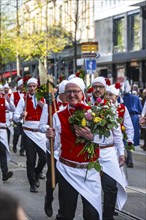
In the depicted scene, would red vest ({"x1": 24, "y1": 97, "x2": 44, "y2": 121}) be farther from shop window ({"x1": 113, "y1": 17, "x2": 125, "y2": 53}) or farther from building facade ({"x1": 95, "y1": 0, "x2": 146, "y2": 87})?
shop window ({"x1": 113, "y1": 17, "x2": 125, "y2": 53})

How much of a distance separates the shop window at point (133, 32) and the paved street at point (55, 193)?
22.1 metres

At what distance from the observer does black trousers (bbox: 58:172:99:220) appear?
5.58 m

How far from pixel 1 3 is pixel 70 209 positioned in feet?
132

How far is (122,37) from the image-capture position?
127 feet

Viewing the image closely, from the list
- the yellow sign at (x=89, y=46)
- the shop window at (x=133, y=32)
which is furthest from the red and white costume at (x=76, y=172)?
the shop window at (x=133, y=32)

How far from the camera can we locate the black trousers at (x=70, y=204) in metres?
5.58

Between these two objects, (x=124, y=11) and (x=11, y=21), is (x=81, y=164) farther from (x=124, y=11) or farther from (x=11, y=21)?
(x=11, y=21)

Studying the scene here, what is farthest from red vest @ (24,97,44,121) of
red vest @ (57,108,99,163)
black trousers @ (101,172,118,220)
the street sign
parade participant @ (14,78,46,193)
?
the street sign

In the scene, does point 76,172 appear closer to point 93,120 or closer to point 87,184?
point 87,184

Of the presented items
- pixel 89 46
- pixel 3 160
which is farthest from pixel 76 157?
pixel 89 46

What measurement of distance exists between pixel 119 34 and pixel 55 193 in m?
29.8

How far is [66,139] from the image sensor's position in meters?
5.65

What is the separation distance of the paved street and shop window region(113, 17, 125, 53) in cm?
2394

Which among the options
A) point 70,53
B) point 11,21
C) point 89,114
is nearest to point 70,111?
point 89,114
